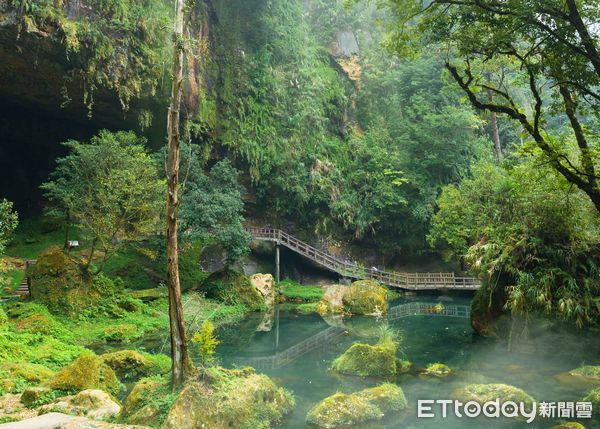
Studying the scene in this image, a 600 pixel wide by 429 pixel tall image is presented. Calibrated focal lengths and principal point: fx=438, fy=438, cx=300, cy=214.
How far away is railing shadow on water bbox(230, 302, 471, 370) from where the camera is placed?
471 inches

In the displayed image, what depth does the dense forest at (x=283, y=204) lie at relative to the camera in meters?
7.06

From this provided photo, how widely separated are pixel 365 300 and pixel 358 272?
638cm

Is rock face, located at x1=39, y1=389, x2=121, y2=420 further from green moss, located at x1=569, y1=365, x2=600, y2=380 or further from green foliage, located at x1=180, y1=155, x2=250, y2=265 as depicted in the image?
green foliage, located at x1=180, y1=155, x2=250, y2=265

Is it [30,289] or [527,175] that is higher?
[527,175]

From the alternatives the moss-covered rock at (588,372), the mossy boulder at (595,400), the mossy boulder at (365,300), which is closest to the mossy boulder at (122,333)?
the mossy boulder at (365,300)

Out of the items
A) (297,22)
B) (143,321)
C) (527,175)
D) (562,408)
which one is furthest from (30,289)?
(297,22)

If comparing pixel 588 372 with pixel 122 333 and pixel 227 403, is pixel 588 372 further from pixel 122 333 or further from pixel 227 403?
pixel 122 333

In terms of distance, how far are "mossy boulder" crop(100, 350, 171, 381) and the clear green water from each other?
2099mm

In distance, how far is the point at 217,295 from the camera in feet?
65.6

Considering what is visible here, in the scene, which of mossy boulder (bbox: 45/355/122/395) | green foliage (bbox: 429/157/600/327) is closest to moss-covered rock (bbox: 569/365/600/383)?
green foliage (bbox: 429/157/600/327)

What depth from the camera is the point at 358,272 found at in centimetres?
2636

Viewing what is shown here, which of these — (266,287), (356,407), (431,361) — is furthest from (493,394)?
(266,287)

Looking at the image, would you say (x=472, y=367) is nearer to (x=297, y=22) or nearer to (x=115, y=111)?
(x=115, y=111)

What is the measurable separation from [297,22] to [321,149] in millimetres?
10376
